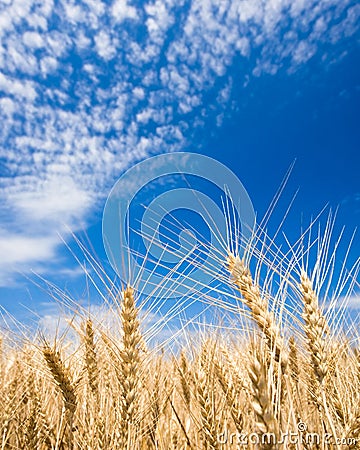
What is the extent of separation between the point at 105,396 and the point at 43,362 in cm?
65

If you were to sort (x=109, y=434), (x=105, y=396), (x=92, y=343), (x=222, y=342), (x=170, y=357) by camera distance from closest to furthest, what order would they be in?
(x=109, y=434) < (x=105, y=396) < (x=92, y=343) < (x=222, y=342) < (x=170, y=357)

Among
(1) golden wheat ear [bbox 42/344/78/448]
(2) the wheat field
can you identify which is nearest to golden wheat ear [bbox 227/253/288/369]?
(2) the wheat field

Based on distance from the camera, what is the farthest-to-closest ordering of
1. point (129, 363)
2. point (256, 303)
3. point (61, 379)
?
point (61, 379)
point (129, 363)
point (256, 303)

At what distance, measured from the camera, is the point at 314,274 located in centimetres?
269

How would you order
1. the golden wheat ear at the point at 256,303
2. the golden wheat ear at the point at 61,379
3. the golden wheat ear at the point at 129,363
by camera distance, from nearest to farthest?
the golden wheat ear at the point at 256,303 → the golden wheat ear at the point at 129,363 → the golden wheat ear at the point at 61,379

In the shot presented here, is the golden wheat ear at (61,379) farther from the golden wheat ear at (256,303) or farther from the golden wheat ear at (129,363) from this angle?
the golden wheat ear at (256,303)

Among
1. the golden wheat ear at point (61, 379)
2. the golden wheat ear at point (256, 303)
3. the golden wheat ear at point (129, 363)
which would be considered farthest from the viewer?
the golden wheat ear at point (61, 379)

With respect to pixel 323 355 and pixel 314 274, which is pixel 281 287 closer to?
pixel 314 274

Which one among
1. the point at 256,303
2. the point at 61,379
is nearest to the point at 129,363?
the point at 61,379

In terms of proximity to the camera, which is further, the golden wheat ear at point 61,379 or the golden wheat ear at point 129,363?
the golden wheat ear at point 61,379

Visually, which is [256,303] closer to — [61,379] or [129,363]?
[129,363]

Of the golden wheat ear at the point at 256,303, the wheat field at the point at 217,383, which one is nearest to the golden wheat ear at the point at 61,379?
the wheat field at the point at 217,383

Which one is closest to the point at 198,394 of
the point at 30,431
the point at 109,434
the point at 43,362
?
the point at 109,434

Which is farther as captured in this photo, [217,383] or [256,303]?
[217,383]
